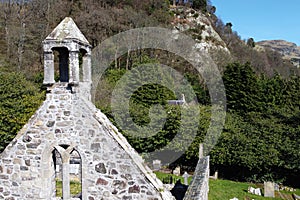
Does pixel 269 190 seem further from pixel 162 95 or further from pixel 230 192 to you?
pixel 162 95

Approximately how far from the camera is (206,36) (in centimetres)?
6241

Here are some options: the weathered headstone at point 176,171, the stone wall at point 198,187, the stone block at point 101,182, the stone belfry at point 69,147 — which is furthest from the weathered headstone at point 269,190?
the stone block at point 101,182

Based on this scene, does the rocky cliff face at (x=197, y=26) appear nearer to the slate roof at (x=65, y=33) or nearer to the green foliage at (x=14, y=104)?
the green foliage at (x=14, y=104)

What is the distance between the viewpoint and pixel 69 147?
20.7ft

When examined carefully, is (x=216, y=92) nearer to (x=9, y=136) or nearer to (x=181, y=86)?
→ (x=181, y=86)

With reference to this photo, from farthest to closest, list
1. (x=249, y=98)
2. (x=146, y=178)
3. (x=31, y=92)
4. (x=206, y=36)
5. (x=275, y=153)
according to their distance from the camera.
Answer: (x=206, y=36), (x=249, y=98), (x=31, y=92), (x=275, y=153), (x=146, y=178)

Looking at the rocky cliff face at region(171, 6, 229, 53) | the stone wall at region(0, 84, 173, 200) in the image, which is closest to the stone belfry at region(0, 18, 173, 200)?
the stone wall at region(0, 84, 173, 200)

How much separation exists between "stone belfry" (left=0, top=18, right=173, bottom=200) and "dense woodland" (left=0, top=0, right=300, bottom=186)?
13.8 meters

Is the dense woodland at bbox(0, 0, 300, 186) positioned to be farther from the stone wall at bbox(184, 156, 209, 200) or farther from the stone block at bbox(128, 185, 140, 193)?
the stone block at bbox(128, 185, 140, 193)

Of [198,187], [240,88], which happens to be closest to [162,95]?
[240,88]

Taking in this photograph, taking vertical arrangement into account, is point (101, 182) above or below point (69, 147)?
below

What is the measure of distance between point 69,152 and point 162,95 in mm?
25615

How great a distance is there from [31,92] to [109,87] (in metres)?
8.97

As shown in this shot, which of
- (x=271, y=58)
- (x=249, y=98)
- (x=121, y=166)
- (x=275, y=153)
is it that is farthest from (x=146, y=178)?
(x=271, y=58)
